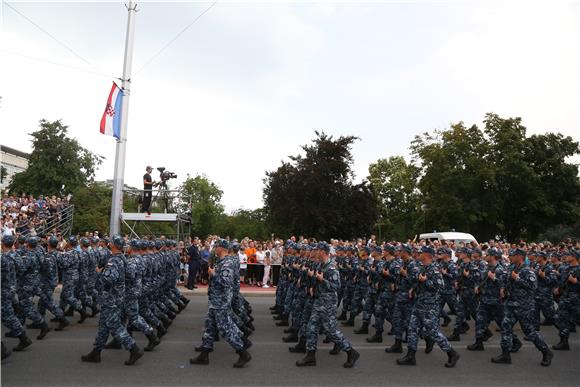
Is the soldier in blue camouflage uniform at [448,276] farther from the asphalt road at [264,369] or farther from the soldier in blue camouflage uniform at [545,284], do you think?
the soldier in blue camouflage uniform at [545,284]

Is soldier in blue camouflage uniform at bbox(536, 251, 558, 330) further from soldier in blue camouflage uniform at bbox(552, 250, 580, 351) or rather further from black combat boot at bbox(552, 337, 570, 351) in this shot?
black combat boot at bbox(552, 337, 570, 351)

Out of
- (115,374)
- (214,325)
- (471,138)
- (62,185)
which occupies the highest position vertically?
(471,138)

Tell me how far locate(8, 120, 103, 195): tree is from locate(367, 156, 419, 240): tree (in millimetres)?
32405

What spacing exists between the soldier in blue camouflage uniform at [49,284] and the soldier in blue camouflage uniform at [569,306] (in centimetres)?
1010

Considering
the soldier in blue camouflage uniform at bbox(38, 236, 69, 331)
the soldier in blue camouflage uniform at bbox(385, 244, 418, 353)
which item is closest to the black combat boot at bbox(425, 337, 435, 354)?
the soldier in blue camouflage uniform at bbox(385, 244, 418, 353)

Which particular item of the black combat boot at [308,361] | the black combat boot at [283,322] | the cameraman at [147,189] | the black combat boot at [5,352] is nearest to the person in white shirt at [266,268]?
the cameraman at [147,189]

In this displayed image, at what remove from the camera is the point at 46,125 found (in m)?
55.3

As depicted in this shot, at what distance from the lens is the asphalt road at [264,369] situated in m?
7.56

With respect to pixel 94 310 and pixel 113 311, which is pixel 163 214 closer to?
pixel 94 310

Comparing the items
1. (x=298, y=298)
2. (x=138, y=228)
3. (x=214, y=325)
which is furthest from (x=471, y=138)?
(x=214, y=325)

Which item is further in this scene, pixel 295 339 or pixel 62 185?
pixel 62 185

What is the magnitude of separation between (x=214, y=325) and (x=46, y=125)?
53343 mm

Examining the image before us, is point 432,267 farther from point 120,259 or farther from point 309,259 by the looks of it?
point 120,259

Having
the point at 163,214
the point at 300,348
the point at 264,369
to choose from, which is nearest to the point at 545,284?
the point at 300,348
